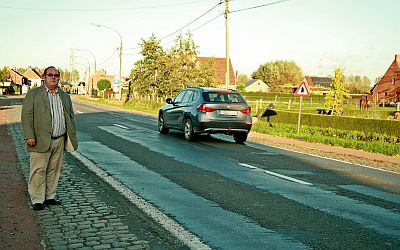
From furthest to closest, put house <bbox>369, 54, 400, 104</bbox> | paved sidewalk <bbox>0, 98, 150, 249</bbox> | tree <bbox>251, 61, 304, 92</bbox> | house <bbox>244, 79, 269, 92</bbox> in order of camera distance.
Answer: house <bbox>244, 79, 269, 92</bbox>, tree <bbox>251, 61, 304, 92</bbox>, house <bbox>369, 54, 400, 104</bbox>, paved sidewalk <bbox>0, 98, 150, 249</bbox>

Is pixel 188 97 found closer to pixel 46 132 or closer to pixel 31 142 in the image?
pixel 46 132

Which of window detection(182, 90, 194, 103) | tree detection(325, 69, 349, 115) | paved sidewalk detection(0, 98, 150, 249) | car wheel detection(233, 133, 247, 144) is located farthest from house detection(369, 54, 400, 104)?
paved sidewalk detection(0, 98, 150, 249)

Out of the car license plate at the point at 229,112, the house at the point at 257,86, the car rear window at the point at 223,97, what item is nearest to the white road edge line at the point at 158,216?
the car license plate at the point at 229,112

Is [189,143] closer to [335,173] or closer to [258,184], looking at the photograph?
[335,173]

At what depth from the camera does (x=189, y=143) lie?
1529cm

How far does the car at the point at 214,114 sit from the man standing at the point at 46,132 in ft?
29.8

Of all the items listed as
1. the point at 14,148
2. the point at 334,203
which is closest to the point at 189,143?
the point at 14,148

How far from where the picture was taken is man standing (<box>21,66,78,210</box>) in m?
6.14

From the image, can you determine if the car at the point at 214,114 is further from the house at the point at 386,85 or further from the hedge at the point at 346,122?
the house at the point at 386,85

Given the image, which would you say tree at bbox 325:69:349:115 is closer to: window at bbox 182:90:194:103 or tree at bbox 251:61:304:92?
window at bbox 182:90:194:103

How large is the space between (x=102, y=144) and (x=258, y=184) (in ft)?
22.4

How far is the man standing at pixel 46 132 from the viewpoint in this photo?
6141 mm

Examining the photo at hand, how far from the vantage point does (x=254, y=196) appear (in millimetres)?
7410

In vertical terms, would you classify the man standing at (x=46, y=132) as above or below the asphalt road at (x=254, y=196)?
above
